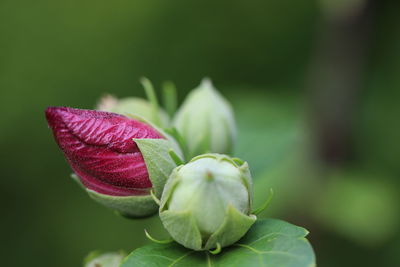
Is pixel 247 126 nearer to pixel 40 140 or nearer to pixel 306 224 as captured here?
pixel 306 224

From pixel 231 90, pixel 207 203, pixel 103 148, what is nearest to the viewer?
pixel 207 203

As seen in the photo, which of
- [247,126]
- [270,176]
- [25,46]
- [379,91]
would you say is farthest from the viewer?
[25,46]

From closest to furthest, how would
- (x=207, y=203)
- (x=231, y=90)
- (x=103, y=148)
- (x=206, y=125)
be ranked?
1. (x=207, y=203)
2. (x=103, y=148)
3. (x=206, y=125)
4. (x=231, y=90)

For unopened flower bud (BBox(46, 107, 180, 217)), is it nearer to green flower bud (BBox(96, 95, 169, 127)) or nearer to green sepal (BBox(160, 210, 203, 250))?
green sepal (BBox(160, 210, 203, 250))

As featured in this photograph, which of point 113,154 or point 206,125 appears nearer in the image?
point 113,154

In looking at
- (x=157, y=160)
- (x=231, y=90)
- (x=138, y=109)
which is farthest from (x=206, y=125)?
(x=231, y=90)

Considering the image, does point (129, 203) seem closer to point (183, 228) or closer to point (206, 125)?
point (183, 228)

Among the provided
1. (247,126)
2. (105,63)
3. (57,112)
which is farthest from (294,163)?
(57,112)
